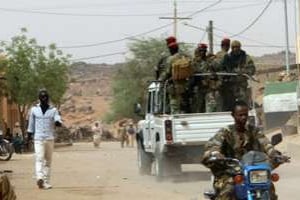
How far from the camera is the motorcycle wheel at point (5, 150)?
26.0 metres

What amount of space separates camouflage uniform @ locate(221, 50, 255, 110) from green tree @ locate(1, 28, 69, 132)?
Result: 29.3 metres

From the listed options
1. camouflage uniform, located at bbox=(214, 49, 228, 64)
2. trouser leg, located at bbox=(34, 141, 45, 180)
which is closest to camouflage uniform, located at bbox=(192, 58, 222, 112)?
camouflage uniform, located at bbox=(214, 49, 228, 64)

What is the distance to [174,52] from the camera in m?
16.2

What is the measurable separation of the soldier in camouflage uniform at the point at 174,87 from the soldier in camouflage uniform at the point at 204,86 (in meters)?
0.31

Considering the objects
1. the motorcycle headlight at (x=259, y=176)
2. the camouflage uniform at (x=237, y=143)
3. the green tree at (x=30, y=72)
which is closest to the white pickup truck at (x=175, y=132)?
the camouflage uniform at (x=237, y=143)

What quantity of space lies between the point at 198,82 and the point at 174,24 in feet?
138

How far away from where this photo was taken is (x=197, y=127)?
51.9 ft

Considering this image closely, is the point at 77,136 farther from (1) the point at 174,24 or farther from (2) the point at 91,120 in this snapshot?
(2) the point at 91,120

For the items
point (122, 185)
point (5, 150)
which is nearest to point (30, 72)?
point (5, 150)

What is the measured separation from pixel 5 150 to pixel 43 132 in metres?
12.6

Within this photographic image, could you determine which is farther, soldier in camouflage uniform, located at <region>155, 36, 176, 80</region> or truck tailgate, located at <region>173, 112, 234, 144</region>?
soldier in camouflage uniform, located at <region>155, 36, 176, 80</region>

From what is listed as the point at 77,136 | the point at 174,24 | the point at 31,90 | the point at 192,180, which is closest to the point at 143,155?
the point at 192,180

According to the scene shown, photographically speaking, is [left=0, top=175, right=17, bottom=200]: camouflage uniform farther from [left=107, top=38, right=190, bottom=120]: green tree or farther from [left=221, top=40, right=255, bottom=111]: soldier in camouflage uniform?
[left=107, top=38, right=190, bottom=120]: green tree

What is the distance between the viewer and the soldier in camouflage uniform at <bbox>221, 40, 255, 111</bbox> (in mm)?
16406
